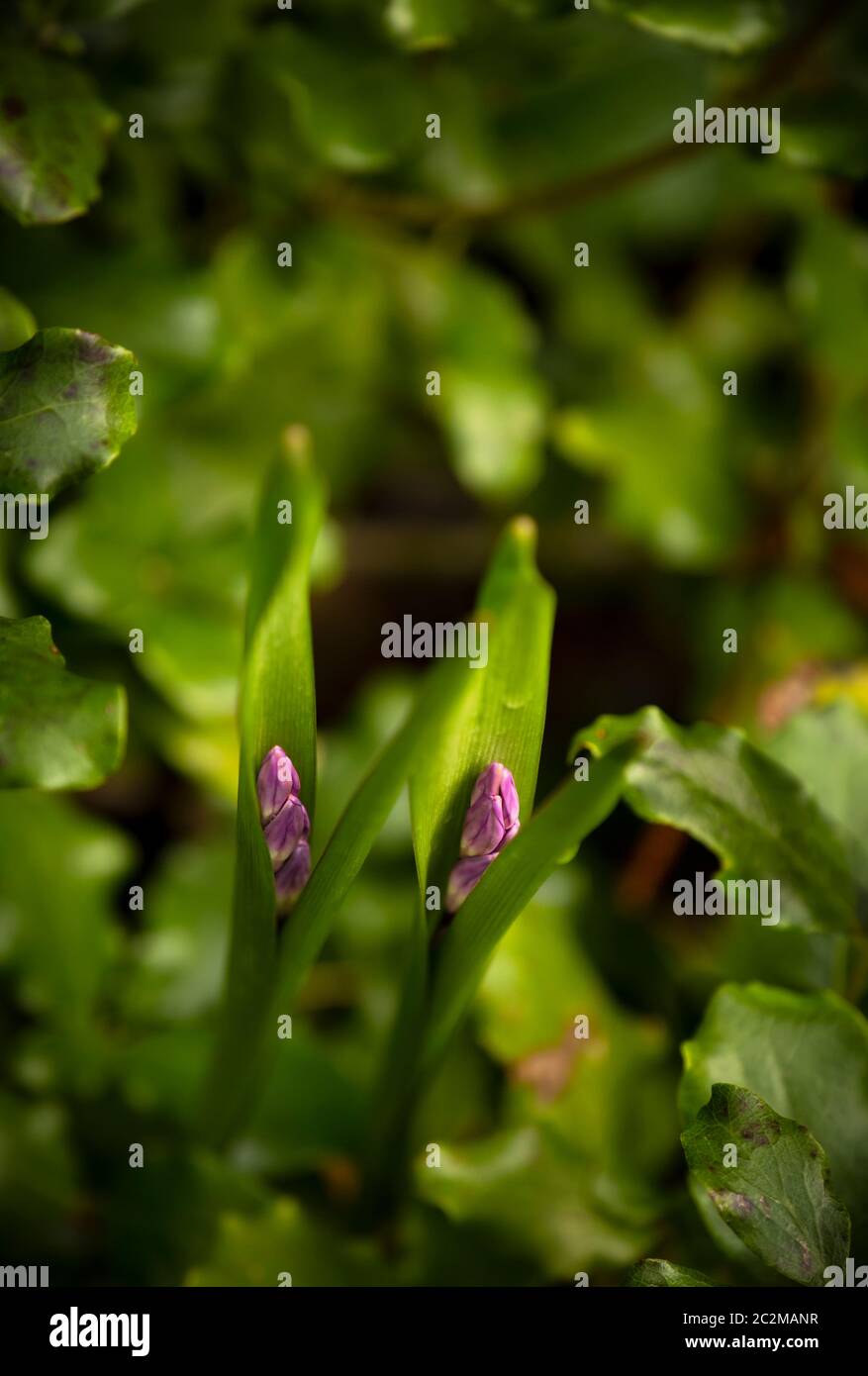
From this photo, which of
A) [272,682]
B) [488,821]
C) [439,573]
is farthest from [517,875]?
[439,573]

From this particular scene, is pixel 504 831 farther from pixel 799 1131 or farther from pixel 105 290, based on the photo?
pixel 105 290

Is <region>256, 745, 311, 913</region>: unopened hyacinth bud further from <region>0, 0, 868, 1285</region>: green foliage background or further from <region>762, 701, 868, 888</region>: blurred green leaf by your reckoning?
<region>762, 701, 868, 888</region>: blurred green leaf

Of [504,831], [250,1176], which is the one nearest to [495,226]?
[504,831]

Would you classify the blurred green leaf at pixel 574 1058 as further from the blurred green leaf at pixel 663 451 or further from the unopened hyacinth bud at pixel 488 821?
the blurred green leaf at pixel 663 451

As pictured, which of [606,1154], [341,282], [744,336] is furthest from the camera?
[744,336]

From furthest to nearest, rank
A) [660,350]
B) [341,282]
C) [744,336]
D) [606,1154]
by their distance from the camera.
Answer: [744,336] → [660,350] → [341,282] → [606,1154]

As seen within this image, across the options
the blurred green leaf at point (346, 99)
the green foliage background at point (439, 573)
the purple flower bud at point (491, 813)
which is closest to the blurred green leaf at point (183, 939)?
the green foliage background at point (439, 573)

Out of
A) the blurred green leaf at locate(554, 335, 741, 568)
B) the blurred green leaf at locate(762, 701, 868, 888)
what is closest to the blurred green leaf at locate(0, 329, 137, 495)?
the blurred green leaf at locate(762, 701, 868, 888)
